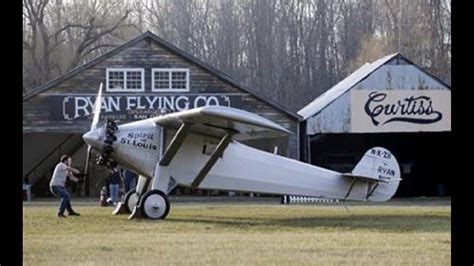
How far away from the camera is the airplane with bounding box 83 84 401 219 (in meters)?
19.7

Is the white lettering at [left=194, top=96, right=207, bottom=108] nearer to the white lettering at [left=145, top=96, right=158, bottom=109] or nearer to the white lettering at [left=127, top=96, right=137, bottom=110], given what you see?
the white lettering at [left=145, top=96, right=158, bottom=109]

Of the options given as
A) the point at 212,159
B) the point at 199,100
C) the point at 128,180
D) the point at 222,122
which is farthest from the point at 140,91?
the point at 222,122

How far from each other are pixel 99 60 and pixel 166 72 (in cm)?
251

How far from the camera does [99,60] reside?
37.1 metres

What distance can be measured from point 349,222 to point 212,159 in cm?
318

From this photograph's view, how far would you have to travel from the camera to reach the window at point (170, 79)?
37.2 m

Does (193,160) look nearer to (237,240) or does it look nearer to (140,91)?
(237,240)

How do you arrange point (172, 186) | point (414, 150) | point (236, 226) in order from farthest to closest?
point (414, 150) < point (172, 186) < point (236, 226)

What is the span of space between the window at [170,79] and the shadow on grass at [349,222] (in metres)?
16.3

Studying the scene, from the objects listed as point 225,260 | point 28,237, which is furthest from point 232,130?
point 225,260

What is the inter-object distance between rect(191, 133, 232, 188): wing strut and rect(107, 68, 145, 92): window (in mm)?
16491

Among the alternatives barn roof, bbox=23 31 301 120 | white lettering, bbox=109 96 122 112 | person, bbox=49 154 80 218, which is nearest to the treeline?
barn roof, bbox=23 31 301 120

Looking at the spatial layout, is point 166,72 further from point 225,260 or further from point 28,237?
point 225,260

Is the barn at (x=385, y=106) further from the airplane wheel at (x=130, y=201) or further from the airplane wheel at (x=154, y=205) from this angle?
the airplane wheel at (x=154, y=205)
